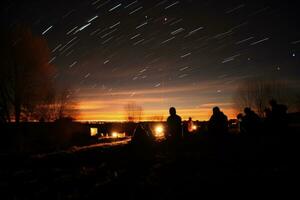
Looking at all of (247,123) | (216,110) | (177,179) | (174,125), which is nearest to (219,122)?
(216,110)

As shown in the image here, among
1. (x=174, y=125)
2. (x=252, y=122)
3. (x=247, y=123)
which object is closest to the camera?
(x=174, y=125)

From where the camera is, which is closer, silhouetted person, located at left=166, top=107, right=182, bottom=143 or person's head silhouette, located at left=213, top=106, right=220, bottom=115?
silhouetted person, located at left=166, top=107, right=182, bottom=143

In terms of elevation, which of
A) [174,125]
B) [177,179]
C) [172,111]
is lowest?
[177,179]

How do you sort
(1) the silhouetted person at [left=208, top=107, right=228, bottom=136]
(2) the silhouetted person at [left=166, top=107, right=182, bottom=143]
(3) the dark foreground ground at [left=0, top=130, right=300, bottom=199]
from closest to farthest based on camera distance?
(3) the dark foreground ground at [left=0, top=130, right=300, bottom=199] < (2) the silhouetted person at [left=166, top=107, right=182, bottom=143] < (1) the silhouetted person at [left=208, top=107, right=228, bottom=136]

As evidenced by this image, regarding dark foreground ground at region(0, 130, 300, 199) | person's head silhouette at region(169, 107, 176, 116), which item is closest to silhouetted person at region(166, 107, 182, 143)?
person's head silhouette at region(169, 107, 176, 116)

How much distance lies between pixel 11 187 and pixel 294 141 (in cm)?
859

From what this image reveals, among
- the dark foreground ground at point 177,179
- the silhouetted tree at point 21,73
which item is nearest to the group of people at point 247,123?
the dark foreground ground at point 177,179

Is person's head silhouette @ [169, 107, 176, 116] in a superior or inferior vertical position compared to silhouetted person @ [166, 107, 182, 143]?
superior

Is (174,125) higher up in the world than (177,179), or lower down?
higher up

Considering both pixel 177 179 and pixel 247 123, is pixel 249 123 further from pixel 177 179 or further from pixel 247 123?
pixel 177 179

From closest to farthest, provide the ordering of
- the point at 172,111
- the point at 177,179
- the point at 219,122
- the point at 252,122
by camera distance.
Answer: the point at 177,179 < the point at 172,111 < the point at 219,122 < the point at 252,122

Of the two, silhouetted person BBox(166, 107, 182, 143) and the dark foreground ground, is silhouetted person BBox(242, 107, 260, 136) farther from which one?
the dark foreground ground

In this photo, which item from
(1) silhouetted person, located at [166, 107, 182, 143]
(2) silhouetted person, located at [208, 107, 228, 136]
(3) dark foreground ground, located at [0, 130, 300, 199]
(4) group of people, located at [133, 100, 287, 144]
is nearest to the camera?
(3) dark foreground ground, located at [0, 130, 300, 199]

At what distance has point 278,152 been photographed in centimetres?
702
